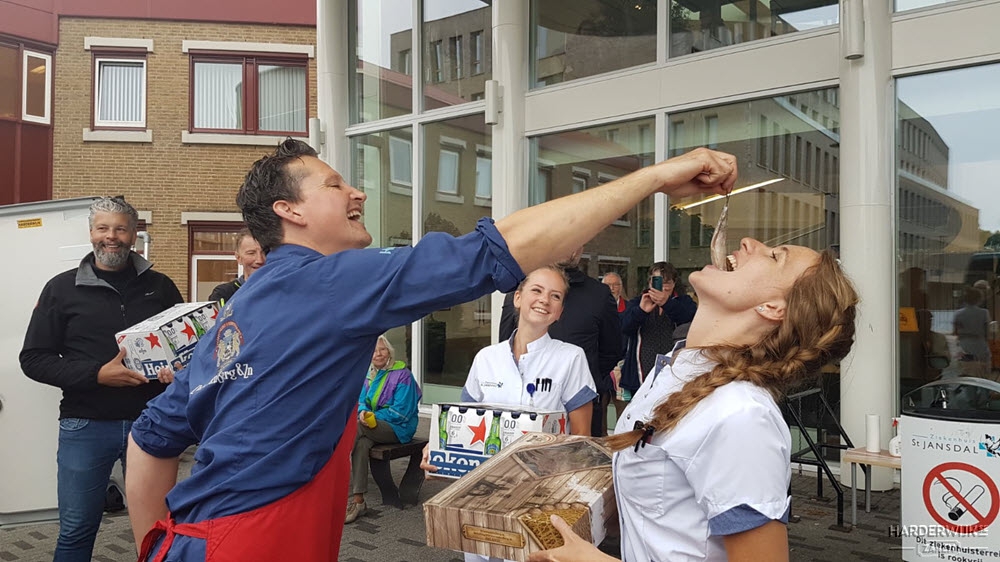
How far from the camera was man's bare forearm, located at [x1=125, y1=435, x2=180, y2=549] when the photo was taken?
6.07ft

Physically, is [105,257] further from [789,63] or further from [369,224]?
[369,224]

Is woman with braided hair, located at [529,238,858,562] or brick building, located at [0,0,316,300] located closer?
woman with braided hair, located at [529,238,858,562]

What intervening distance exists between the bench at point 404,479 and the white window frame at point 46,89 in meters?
14.0

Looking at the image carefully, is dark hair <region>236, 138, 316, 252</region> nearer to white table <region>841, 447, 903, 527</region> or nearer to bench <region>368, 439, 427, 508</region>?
white table <region>841, 447, 903, 527</region>

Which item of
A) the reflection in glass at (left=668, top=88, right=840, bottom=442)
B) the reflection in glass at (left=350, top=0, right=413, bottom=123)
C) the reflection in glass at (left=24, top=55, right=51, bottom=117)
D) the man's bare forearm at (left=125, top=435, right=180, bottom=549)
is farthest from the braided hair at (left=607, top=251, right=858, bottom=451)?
the reflection in glass at (left=24, top=55, right=51, bottom=117)

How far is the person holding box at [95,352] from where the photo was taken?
382 cm

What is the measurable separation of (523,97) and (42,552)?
7.00m

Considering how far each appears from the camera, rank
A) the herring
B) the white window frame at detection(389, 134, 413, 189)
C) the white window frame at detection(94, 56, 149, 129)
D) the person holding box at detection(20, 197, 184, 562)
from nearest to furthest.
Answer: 1. the herring
2. the person holding box at detection(20, 197, 184, 562)
3. the white window frame at detection(389, 134, 413, 189)
4. the white window frame at detection(94, 56, 149, 129)

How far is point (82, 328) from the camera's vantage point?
4.16m

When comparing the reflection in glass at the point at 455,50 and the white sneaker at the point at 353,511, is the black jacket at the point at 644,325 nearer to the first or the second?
the white sneaker at the point at 353,511

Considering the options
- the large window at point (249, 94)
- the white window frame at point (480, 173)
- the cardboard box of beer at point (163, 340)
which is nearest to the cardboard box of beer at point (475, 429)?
the cardboard box of beer at point (163, 340)

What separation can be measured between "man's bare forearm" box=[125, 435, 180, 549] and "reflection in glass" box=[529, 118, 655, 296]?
6.72 metres

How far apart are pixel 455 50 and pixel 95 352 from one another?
310 inches

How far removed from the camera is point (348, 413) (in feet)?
5.53
